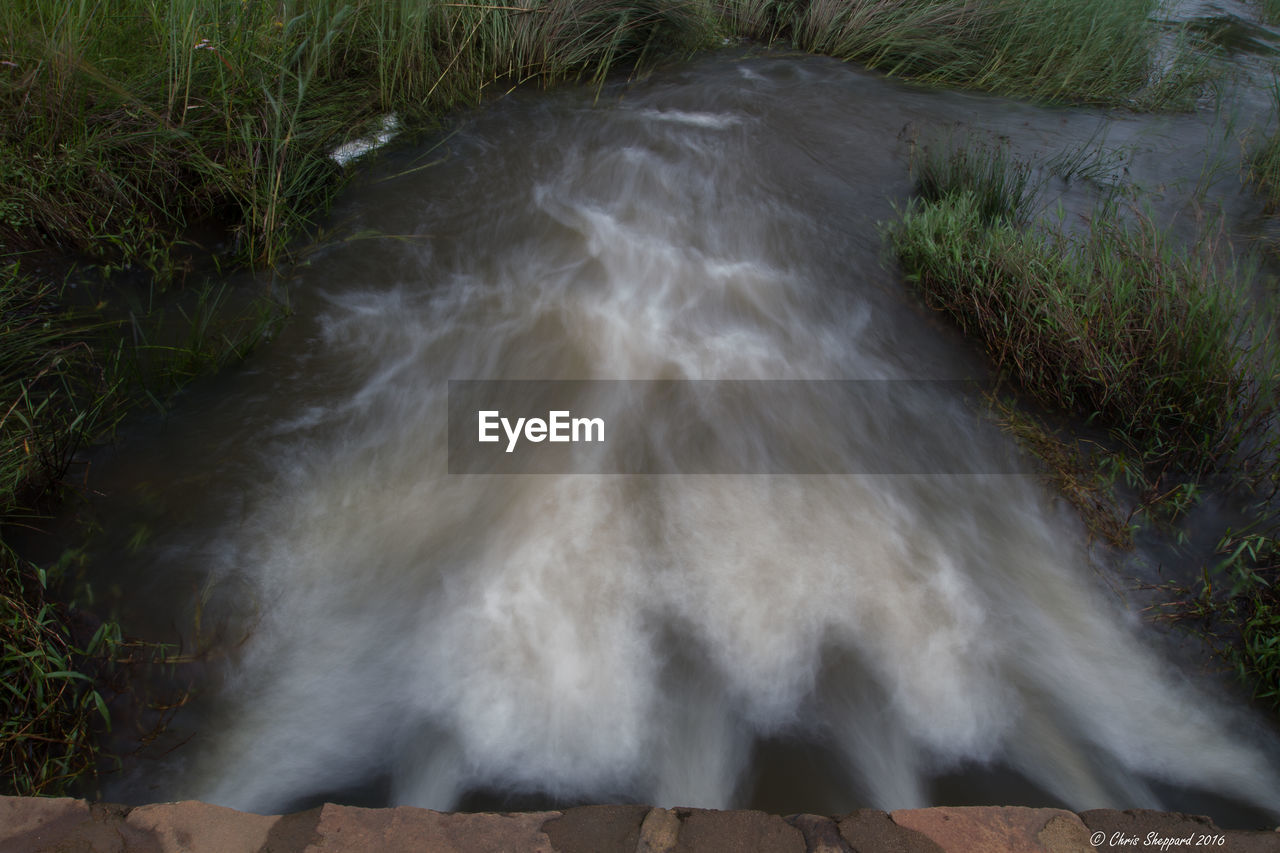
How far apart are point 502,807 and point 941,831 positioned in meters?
1.02

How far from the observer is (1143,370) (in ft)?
9.37

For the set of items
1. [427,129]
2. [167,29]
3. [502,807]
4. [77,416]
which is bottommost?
[502,807]

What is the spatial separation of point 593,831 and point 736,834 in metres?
0.30

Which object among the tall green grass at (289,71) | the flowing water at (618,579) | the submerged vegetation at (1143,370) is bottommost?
the flowing water at (618,579)

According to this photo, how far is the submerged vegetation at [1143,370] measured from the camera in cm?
246

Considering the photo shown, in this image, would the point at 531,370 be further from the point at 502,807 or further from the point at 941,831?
the point at 941,831

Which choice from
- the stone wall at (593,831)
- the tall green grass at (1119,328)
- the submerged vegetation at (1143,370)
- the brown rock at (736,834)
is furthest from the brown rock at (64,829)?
the tall green grass at (1119,328)

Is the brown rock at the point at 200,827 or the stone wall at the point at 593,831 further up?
the stone wall at the point at 593,831

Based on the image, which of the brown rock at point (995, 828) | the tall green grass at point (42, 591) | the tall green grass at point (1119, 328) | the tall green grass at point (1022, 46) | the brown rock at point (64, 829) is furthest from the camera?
the tall green grass at point (1022, 46)

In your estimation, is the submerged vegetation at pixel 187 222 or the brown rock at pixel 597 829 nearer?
the brown rock at pixel 597 829

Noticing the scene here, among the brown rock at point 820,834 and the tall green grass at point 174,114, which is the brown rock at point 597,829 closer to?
the brown rock at point 820,834

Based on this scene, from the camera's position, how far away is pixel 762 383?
10.4 ft

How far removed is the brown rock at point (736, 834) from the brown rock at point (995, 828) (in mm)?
263

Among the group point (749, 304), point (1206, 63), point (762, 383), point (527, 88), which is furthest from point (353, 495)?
point (1206, 63)
